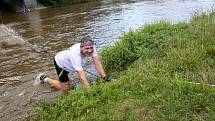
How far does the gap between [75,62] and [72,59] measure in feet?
0.33

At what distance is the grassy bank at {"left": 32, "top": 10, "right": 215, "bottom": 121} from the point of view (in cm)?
578

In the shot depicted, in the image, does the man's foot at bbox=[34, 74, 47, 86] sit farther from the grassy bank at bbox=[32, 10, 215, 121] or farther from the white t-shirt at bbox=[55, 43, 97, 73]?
the grassy bank at bbox=[32, 10, 215, 121]

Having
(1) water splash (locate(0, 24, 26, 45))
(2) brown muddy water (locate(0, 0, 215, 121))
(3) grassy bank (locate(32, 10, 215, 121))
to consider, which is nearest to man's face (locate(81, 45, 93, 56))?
(3) grassy bank (locate(32, 10, 215, 121))

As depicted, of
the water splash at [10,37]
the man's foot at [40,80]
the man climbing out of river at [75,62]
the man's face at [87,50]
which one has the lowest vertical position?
the water splash at [10,37]

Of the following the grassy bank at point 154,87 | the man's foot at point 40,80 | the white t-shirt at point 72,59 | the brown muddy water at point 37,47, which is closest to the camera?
the grassy bank at point 154,87

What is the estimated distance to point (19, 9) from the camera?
3284 centimetres

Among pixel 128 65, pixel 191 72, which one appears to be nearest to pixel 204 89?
pixel 191 72

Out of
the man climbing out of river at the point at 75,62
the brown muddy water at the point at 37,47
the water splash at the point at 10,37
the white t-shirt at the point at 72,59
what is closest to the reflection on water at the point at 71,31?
the brown muddy water at the point at 37,47

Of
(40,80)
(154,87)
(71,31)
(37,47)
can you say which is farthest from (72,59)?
(71,31)

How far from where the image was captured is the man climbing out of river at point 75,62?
8256 mm

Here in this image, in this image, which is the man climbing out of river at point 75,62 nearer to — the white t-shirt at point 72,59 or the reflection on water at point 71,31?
the white t-shirt at point 72,59

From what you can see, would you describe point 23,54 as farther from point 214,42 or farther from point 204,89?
point 204,89

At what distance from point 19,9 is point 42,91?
2451 centimetres

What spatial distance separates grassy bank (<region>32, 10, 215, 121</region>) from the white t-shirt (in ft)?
2.66
